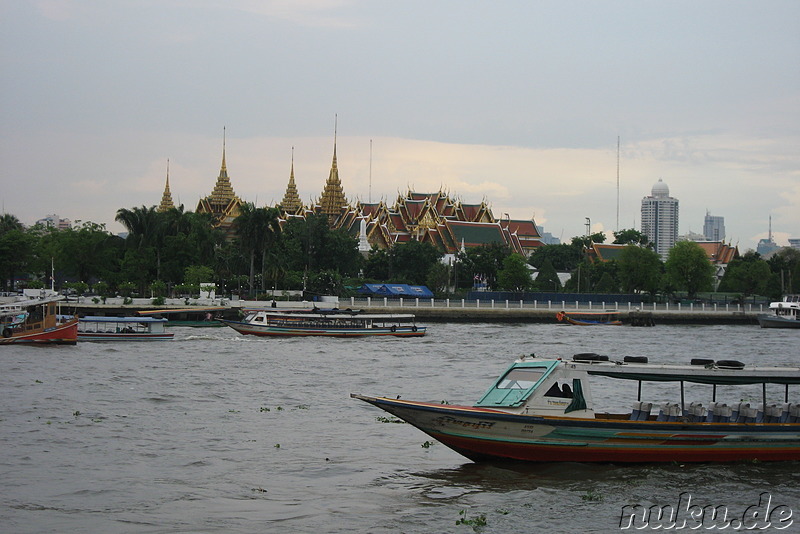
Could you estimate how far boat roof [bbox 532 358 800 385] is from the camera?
17859 mm

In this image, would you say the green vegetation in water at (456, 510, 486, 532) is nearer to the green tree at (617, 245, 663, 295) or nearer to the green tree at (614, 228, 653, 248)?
the green tree at (617, 245, 663, 295)

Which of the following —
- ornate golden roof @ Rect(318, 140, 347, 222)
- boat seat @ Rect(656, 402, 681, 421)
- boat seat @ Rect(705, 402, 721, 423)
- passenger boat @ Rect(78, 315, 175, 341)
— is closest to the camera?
boat seat @ Rect(656, 402, 681, 421)

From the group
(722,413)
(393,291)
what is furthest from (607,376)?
(393,291)

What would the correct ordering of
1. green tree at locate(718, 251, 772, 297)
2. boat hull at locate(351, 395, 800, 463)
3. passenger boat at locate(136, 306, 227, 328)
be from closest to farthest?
boat hull at locate(351, 395, 800, 463), passenger boat at locate(136, 306, 227, 328), green tree at locate(718, 251, 772, 297)

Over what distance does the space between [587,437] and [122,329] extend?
3533 cm

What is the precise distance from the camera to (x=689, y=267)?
95.9 m

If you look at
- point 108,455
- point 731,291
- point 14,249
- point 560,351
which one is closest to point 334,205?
point 731,291

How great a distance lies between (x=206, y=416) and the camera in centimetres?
2441

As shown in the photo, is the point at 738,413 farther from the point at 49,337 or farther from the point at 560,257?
the point at 560,257

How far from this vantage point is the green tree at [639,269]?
95.2 meters

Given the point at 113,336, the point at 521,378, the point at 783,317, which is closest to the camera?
the point at 521,378

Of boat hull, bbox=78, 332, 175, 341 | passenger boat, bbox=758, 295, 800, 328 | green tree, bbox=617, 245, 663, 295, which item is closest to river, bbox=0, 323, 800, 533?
boat hull, bbox=78, 332, 175, 341

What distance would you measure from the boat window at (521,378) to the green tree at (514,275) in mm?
77316

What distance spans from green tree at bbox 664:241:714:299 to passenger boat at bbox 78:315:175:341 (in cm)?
6071
